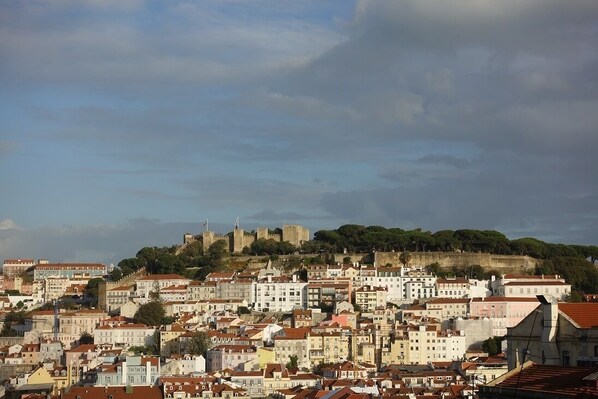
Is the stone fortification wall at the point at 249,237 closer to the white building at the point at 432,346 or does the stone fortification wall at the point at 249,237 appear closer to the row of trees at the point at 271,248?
the row of trees at the point at 271,248

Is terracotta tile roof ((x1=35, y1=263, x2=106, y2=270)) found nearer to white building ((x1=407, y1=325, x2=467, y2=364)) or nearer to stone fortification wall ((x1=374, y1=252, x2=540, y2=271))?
stone fortification wall ((x1=374, y1=252, x2=540, y2=271))

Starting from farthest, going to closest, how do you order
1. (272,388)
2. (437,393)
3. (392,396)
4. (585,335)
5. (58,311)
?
(58,311) < (272,388) < (437,393) < (392,396) < (585,335)

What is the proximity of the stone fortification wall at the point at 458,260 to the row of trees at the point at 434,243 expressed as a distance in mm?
1878

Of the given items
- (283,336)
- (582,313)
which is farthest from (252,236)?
(582,313)

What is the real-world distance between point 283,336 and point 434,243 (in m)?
27.3

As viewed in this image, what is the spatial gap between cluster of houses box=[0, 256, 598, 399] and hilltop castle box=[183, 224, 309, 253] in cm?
675

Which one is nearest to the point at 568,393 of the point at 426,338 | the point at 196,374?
the point at 196,374

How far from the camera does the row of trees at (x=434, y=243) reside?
86.2 m

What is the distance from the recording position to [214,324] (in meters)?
69.3

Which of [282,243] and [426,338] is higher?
[282,243]

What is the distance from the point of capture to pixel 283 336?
6206 centimetres

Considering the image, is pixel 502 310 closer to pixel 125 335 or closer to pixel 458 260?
pixel 458 260

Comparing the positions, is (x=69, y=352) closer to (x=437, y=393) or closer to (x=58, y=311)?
(x=58, y=311)

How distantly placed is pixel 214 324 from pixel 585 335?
55.2 meters
